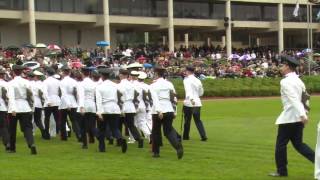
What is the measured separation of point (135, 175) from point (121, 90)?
14.2 ft

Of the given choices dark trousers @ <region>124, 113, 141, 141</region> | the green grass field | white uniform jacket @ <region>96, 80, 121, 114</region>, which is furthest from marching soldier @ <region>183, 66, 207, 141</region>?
white uniform jacket @ <region>96, 80, 121, 114</region>

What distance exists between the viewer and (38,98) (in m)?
17.3

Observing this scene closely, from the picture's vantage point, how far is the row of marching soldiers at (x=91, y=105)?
43.9ft

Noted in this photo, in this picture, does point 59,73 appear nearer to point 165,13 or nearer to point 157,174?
point 157,174

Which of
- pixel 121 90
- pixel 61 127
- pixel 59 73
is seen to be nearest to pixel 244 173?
pixel 121 90

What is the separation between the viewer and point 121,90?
14.8m

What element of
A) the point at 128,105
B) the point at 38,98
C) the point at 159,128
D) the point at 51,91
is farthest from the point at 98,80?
the point at 159,128

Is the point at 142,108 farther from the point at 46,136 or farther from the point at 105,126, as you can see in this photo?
the point at 46,136

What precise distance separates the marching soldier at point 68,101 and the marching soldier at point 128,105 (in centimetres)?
232

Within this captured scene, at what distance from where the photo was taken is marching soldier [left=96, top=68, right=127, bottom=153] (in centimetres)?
1421

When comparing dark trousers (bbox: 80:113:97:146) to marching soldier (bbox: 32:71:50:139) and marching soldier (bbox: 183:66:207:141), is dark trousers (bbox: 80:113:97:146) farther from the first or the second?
marching soldier (bbox: 183:66:207:141)

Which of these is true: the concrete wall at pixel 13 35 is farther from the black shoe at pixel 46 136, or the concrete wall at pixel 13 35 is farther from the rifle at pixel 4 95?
the rifle at pixel 4 95

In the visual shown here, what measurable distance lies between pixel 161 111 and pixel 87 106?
314 cm

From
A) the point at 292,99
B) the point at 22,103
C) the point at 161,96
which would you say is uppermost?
the point at 292,99
